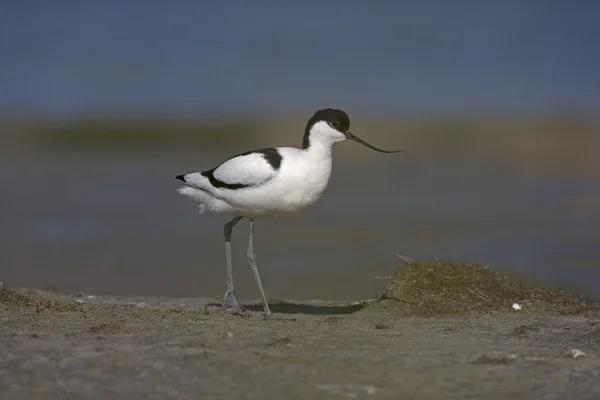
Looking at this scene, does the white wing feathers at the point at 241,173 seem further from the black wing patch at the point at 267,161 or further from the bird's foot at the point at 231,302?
the bird's foot at the point at 231,302

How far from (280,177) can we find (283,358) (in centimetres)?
281

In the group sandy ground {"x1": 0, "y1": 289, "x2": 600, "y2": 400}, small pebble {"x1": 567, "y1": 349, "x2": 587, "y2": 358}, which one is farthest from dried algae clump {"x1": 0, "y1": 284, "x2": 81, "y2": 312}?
small pebble {"x1": 567, "y1": 349, "x2": 587, "y2": 358}

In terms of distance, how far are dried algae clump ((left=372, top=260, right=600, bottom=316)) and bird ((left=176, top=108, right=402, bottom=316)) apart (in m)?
1.02

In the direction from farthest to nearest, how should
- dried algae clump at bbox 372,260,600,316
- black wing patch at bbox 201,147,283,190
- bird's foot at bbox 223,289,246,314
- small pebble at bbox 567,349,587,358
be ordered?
bird's foot at bbox 223,289,246,314
black wing patch at bbox 201,147,283,190
dried algae clump at bbox 372,260,600,316
small pebble at bbox 567,349,587,358

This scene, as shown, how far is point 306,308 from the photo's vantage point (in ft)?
32.3

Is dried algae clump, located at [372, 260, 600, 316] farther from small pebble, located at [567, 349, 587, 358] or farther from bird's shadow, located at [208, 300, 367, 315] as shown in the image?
small pebble, located at [567, 349, 587, 358]

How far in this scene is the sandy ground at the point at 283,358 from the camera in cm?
565

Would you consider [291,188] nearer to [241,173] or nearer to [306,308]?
[241,173]

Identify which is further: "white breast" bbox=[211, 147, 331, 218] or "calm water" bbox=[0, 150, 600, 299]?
"calm water" bbox=[0, 150, 600, 299]

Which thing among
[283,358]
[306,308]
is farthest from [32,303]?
[283,358]

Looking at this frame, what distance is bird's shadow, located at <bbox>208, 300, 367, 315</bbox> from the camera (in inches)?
371

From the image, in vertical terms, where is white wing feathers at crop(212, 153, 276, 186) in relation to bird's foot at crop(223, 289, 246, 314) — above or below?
above

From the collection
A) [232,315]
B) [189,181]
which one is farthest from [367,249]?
[232,315]

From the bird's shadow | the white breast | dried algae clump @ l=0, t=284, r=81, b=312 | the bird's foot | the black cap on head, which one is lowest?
the bird's shadow
